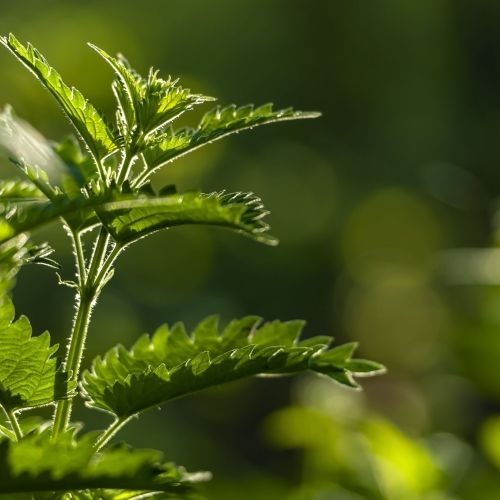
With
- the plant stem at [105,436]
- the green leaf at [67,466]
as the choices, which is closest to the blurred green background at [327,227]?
the plant stem at [105,436]

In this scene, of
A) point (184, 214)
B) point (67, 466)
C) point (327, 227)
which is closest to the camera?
point (67, 466)

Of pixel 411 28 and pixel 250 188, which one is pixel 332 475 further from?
pixel 411 28

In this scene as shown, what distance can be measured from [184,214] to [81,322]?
129 millimetres

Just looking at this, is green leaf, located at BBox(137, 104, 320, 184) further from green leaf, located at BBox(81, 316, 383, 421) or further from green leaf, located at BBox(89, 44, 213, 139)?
green leaf, located at BBox(81, 316, 383, 421)

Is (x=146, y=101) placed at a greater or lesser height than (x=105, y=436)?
greater

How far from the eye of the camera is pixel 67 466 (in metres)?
0.69

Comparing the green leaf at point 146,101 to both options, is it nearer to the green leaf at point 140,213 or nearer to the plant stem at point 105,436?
the green leaf at point 140,213

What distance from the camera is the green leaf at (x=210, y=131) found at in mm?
880

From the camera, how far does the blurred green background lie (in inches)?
111

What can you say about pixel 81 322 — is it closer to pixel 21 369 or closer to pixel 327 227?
pixel 21 369

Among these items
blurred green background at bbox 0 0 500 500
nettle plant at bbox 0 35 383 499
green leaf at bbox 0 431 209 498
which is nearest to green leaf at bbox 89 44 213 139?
nettle plant at bbox 0 35 383 499

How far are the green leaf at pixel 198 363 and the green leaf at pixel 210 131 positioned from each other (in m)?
0.17

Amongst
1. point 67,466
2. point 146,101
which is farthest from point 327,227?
point 67,466

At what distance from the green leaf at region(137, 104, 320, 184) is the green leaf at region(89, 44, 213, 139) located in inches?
0.6
